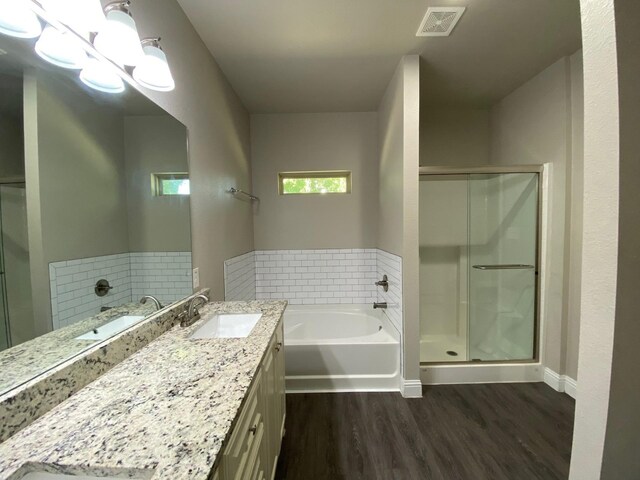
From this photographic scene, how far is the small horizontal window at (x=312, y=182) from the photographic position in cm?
314

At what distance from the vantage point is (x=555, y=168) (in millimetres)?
2143

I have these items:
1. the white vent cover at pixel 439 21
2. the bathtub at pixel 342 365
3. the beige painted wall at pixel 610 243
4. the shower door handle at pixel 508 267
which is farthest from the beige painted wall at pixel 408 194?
the beige painted wall at pixel 610 243

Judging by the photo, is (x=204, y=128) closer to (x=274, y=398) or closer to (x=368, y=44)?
(x=368, y=44)

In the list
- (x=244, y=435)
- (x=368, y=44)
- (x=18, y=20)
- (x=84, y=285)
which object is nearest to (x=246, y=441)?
(x=244, y=435)

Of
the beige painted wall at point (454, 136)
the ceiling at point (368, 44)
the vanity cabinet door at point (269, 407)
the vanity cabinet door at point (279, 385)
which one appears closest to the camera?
the vanity cabinet door at point (269, 407)

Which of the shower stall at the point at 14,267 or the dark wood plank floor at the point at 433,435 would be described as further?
the dark wood plank floor at the point at 433,435

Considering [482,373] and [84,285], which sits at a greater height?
[84,285]

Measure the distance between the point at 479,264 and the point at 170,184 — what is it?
2928 mm

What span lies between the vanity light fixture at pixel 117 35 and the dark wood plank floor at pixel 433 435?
2.23m

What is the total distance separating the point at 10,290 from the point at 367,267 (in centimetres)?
282

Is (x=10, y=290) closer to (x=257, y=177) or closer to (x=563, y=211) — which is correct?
(x=257, y=177)

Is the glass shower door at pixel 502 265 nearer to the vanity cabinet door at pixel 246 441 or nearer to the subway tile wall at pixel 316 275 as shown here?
the subway tile wall at pixel 316 275

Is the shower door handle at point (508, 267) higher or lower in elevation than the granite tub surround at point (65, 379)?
higher

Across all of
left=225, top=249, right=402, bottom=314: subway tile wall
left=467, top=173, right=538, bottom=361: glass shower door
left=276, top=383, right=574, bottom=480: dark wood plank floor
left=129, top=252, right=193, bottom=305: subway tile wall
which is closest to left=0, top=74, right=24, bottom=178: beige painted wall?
left=129, top=252, right=193, bottom=305: subway tile wall
